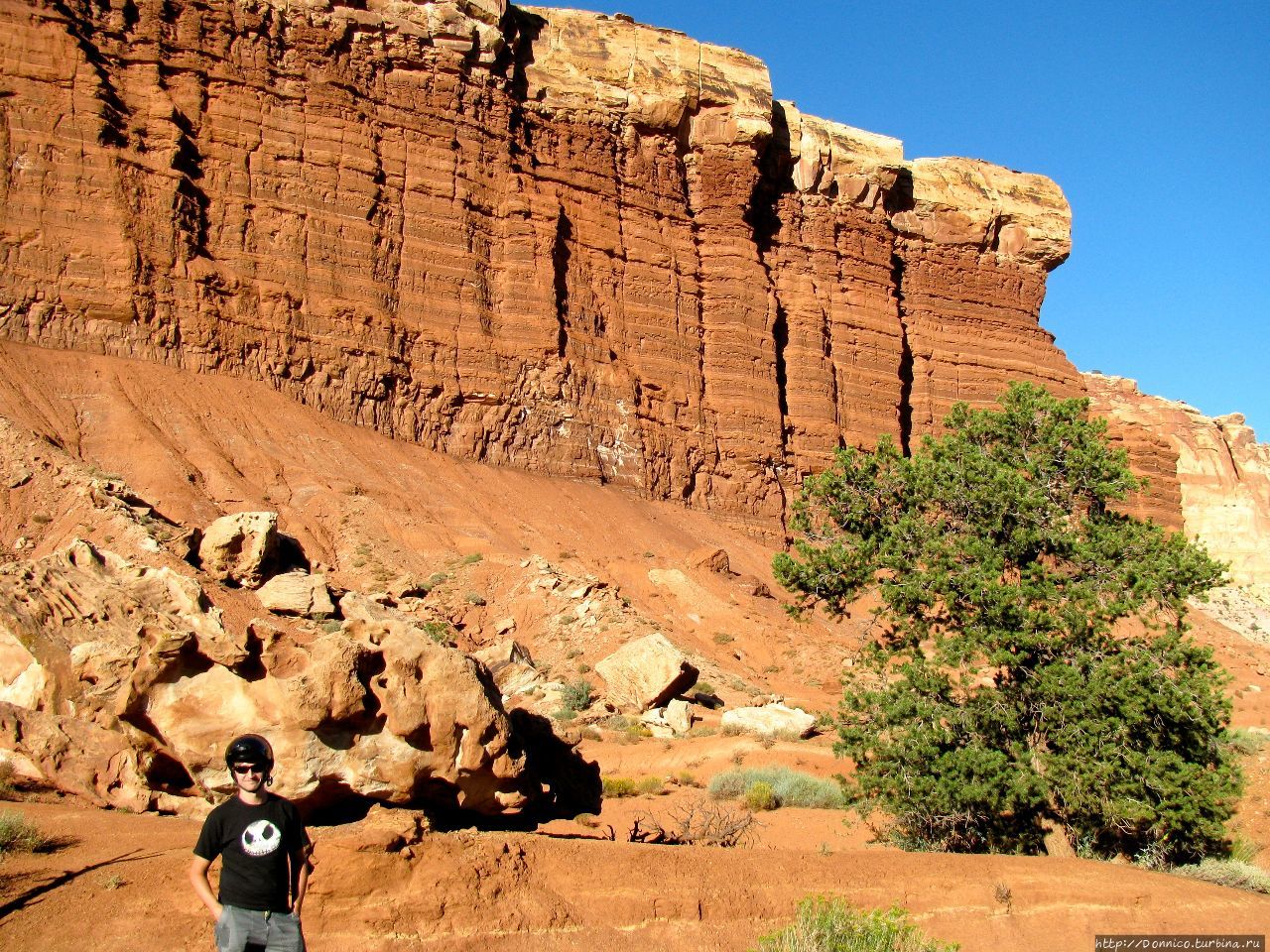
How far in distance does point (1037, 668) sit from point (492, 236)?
99.9 feet

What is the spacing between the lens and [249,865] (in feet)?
17.0

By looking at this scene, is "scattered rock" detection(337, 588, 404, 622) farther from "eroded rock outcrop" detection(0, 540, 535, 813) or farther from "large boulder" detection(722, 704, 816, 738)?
"large boulder" detection(722, 704, 816, 738)

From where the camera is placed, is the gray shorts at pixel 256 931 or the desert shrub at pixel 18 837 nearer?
the gray shorts at pixel 256 931

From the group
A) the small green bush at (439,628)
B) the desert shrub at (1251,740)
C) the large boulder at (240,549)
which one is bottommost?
the desert shrub at (1251,740)

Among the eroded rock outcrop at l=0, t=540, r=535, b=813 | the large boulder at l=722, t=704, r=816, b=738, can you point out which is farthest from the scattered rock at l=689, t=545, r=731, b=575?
the eroded rock outcrop at l=0, t=540, r=535, b=813

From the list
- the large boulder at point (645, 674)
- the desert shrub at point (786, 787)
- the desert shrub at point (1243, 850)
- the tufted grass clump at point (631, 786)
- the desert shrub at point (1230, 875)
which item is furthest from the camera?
the large boulder at point (645, 674)

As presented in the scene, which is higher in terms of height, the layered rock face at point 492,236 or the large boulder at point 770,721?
the layered rock face at point 492,236

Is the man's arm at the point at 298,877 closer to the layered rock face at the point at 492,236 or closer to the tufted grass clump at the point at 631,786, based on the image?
the tufted grass clump at the point at 631,786

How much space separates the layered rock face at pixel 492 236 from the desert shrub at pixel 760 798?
23.3m

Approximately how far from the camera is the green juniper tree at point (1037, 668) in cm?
1124

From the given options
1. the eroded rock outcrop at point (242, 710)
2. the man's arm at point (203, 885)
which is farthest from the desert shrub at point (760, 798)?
the man's arm at point (203, 885)

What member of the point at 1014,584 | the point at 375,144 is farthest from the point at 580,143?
the point at 1014,584

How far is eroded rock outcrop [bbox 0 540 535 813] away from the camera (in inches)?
375

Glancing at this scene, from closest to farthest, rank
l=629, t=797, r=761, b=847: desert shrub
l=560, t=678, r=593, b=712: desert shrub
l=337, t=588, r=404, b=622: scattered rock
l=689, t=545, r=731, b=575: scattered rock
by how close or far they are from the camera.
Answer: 1. l=629, t=797, r=761, b=847: desert shrub
2. l=337, t=588, r=404, b=622: scattered rock
3. l=560, t=678, r=593, b=712: desert shrub
4. l=689, t=545, r=731, b=575: scattered rock
